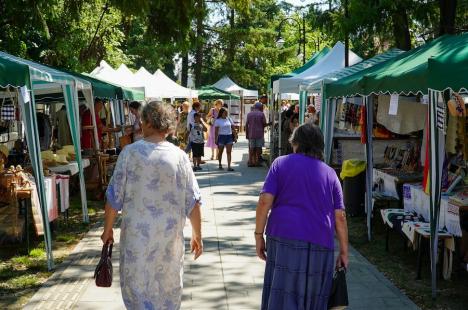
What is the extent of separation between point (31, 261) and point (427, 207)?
4532 mm

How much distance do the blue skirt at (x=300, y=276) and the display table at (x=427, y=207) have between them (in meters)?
2.76

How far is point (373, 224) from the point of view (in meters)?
10.1

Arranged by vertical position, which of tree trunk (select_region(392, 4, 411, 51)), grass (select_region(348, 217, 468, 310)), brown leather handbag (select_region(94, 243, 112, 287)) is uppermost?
tree trunk (select_region(392, 4, 411, 51))

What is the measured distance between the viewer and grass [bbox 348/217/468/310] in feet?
20.0

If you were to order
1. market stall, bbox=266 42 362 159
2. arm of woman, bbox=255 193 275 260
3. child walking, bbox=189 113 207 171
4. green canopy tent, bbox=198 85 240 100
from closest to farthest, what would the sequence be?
arm of woman, bbox=255 193 275 260, market stall, bbox=266 42 362 159, child walking, bbox=189 113 207 171, green canopy tent, bbox=198 85 240 100

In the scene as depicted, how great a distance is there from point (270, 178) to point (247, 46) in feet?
130

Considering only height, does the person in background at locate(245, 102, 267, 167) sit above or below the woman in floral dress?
below

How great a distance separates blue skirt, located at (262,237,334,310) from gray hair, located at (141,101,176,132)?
1.03 m

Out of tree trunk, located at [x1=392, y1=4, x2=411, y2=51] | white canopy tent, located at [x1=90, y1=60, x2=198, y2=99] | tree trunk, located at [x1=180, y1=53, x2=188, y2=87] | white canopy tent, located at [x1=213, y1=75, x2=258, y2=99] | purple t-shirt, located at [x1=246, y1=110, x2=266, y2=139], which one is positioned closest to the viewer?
tree trunk, located at [x1=392, y1=4, x2=411, y2=51]

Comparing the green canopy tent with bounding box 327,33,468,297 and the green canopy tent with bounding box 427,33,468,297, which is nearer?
the green canopy tent with bounding box 427,33,468,297

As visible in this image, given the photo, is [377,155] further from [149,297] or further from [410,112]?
[149,297]

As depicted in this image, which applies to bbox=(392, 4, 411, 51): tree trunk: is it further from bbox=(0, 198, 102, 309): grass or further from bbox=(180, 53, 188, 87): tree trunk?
bbox=(180, 53, 188, 87): tree trunk

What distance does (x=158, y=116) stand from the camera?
4223 millimetres

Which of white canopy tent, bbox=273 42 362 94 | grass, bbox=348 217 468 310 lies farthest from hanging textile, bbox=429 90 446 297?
white canopy tent, bbox=273 42 362 94
